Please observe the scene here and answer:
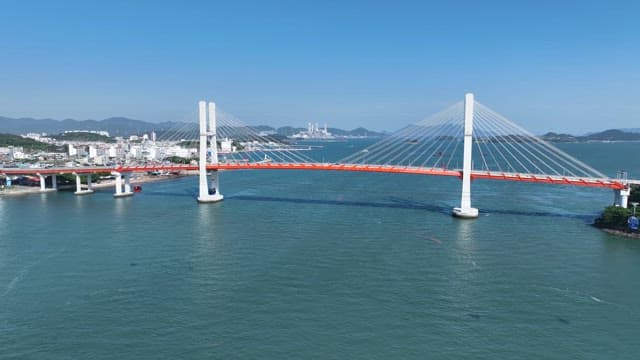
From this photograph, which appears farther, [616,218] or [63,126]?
[63,126]

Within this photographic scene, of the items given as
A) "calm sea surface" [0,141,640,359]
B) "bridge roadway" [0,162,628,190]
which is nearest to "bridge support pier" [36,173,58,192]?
"bridge roadway" [0,162,628,190]

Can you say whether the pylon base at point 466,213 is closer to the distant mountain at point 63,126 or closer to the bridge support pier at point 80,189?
the bridge support pier at point 80,189

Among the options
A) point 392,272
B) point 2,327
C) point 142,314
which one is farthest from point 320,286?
point 2,327

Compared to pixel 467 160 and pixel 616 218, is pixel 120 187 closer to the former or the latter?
pixel 467 160

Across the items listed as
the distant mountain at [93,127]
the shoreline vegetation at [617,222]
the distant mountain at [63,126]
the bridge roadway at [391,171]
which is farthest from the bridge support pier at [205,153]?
the distant mountain at [63,126]

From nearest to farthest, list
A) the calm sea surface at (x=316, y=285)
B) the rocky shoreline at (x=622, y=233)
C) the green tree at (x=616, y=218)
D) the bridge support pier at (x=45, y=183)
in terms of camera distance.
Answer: the calm sea surface at (x=316, y=285) → the rocky shoreline at (x=622, y=233) → the green tree at (x=616, y=218) → the bridge support pier at (x=45, y=183)

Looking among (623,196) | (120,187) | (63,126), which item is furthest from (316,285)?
(63,126)

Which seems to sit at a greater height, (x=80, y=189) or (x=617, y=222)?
(x=80, y=189)

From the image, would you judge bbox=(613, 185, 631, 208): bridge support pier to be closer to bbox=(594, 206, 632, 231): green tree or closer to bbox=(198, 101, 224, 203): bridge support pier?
bbox=(594, 206, 632, 231): green tree

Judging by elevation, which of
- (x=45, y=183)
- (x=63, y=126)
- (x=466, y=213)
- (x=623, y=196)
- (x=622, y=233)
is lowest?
(x=622, y=233)
